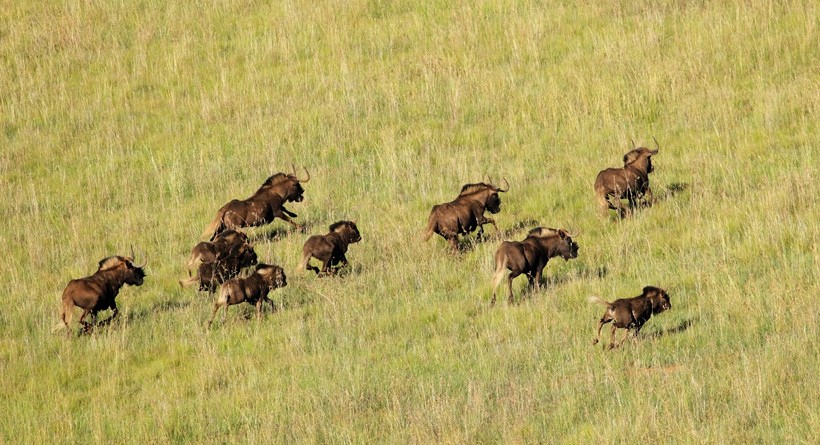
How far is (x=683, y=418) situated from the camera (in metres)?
10.6

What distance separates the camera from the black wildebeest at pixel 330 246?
51.1ft

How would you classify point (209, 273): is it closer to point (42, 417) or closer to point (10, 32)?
point (42, 417)

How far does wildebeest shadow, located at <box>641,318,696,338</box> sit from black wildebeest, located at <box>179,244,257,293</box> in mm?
5130

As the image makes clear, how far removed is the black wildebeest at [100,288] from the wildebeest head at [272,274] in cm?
163

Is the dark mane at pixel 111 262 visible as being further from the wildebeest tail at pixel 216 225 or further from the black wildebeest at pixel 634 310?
the black wildebeest at pixel 634 310

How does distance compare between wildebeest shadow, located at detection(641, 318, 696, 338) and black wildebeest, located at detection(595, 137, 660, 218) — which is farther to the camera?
black wildebeest, located at detection(595, 137, 660, 218)

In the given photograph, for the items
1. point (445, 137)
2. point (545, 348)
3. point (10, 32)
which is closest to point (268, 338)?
point (545, 348)

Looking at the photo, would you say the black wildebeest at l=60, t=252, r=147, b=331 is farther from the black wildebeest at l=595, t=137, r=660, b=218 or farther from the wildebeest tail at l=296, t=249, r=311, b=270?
the black wildebeest at l=595, t=137, r=660, b=218

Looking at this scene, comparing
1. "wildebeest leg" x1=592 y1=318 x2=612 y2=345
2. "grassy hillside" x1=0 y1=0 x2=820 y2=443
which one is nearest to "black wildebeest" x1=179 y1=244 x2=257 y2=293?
"grassy hillside" x1=0 y1=0 x2=820 y2=443

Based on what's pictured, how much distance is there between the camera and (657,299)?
12.8 metres

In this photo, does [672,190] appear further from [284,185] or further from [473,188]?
[284,185]

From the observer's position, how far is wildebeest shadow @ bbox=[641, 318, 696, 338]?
12.9 metres

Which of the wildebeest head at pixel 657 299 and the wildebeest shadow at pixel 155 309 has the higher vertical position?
the wildebeest shadow at pixel 155 309

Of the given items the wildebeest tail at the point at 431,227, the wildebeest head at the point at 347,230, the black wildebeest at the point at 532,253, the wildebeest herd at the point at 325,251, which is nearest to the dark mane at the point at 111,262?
the wildebeest herd at the point at 325,251
